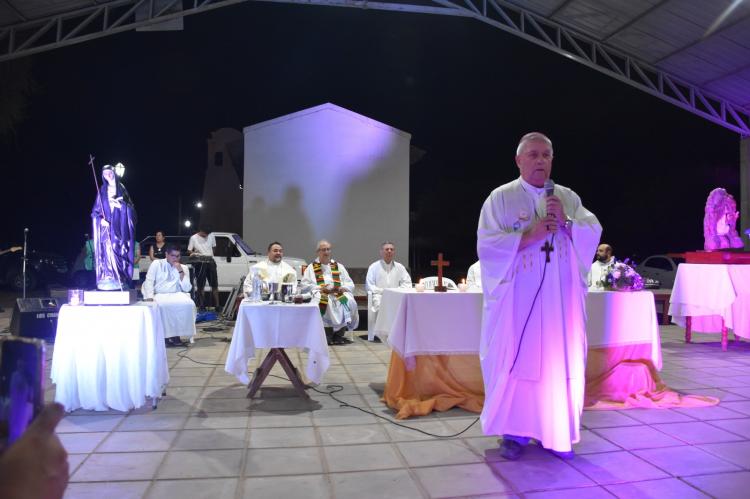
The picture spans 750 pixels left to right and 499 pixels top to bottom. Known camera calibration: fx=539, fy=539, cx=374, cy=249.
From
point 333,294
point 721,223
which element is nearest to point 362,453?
point 333,294

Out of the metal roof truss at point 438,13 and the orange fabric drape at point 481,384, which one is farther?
the metal roof truss at point 438,13

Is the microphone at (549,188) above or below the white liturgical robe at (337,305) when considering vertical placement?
above

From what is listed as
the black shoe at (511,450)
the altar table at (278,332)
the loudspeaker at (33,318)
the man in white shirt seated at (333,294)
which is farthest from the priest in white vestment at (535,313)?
the loudspeaker at (33,318)

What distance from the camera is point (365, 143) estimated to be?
14.9 m

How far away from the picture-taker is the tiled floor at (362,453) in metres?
3.12

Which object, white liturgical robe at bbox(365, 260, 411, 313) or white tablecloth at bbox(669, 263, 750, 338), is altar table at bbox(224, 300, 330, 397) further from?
white tablecloth at bbox(669, 263, 750, 338)

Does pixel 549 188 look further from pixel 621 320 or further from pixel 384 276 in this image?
pixel 384 276

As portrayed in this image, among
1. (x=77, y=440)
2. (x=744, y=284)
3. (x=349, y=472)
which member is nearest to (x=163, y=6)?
(x=77, y=440)

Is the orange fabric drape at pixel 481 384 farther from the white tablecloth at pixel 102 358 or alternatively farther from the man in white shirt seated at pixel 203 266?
the man in white shirt seated at pixel 203 266

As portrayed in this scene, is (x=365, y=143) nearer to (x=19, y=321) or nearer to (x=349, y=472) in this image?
(x=19, y=321)

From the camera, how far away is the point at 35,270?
1673cm

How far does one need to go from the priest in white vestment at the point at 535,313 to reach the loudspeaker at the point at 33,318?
6701mm

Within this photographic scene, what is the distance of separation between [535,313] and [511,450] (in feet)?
3.08

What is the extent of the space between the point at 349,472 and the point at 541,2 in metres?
9.37
